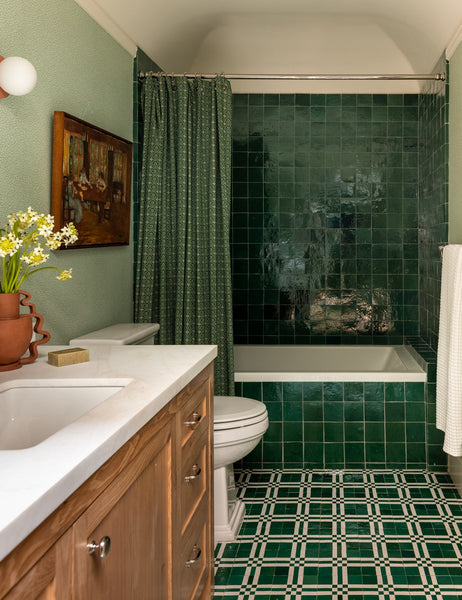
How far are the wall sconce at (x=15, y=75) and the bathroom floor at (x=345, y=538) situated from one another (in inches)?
71.5

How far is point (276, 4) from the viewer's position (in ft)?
12.3

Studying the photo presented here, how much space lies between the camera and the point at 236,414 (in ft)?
9.11

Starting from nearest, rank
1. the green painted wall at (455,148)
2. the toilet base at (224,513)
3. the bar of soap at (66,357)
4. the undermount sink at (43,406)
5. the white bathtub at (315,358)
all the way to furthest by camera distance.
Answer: the undermount sink at (43,406)
the bar of soap at (66,357)
the toilet base at (224,513)
the green painted wall at (455,148)
the white bathtub at (315,358)


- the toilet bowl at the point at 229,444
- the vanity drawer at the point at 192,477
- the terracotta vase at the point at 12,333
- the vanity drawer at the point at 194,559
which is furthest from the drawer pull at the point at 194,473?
the toilet bowl at the point at 229,444

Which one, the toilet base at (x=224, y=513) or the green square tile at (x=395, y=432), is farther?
the green square tile at (x=395, y=432)

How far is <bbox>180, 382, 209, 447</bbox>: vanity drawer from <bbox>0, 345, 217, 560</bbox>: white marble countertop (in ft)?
0.27

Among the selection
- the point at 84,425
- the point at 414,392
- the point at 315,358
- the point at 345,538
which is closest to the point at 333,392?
the point at 414,392

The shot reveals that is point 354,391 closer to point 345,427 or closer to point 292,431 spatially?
point 345,427

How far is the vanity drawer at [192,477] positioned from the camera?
5.67 feet

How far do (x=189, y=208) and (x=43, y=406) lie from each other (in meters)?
2.02

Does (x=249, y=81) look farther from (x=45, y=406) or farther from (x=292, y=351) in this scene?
(x=45, y=406)

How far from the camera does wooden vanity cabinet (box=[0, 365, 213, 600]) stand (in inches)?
35.0

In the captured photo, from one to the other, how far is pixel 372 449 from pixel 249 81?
9.07ft

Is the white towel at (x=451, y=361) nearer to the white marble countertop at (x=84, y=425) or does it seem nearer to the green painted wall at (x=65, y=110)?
the white marble countertop at (x=84, y=425)
